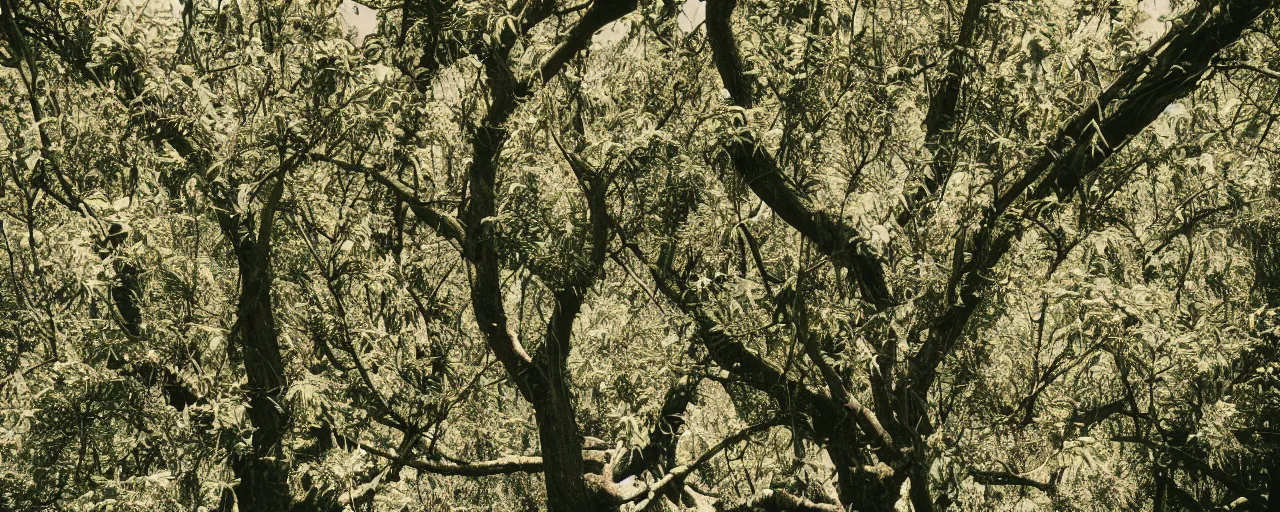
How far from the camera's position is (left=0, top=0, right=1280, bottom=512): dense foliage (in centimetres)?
652

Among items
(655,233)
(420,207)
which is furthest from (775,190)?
(420,207)

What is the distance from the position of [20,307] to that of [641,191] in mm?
4738

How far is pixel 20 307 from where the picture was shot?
26.9 ft

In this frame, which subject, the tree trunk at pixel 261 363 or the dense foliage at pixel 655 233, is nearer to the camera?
the dense foliage at pixel 655 233

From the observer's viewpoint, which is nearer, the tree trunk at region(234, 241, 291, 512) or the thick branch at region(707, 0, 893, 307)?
the thick branch at region(707, 0, 893, 307)

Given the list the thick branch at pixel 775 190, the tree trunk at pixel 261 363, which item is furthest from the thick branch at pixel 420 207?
the thick branch at pixel 775 190

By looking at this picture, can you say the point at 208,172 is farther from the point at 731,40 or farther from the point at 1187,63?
the point at 1187,63

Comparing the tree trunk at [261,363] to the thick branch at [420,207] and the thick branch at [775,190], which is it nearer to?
the thick branch at [420,207]

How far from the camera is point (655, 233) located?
728 centimetres

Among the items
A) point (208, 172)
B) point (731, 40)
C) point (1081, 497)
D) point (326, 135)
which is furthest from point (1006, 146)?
point (1081, 497)

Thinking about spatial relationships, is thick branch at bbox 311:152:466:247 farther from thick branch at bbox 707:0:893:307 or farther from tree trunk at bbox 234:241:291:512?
thick branch at bbox 707:0:893:307

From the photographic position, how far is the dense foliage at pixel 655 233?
6516 millimetres

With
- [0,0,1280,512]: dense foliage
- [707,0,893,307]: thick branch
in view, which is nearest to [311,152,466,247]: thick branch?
[0,0,1280,512]: dense foliage

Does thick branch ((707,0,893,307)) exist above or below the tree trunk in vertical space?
above
